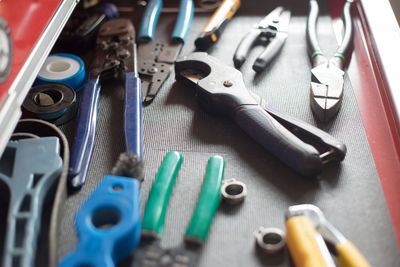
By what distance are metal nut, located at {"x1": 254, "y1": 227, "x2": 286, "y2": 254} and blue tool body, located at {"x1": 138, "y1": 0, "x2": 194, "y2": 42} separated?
1.66 feet

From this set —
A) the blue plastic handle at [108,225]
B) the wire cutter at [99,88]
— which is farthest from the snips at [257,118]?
the blue plastic handle at [108,225]

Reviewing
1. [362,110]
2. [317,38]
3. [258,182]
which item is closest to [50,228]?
[258,182]

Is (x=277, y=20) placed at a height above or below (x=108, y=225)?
above

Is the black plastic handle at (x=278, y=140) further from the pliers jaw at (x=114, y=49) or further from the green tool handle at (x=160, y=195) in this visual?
the pliers jaw at (x=114, y=49)

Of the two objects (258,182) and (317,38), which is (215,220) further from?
(317,38)

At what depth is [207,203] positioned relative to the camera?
0.63 meters

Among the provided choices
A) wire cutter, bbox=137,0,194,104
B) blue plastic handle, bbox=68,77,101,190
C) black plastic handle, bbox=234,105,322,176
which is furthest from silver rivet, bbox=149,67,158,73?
black plastic handle, bbox=234,105,322,176

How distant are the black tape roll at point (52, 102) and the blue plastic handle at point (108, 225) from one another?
8.4 inches

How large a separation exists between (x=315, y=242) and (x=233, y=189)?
0.50 feet

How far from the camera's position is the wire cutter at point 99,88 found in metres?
0.71

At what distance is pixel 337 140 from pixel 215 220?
221mm

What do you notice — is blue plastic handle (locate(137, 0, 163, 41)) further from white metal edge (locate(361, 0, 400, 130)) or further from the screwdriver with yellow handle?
white metal edge (locate(361, 0, 400, 130))

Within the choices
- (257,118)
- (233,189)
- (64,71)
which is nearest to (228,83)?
(257,118)

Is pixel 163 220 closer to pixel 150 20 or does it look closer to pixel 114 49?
pixel 114 49
